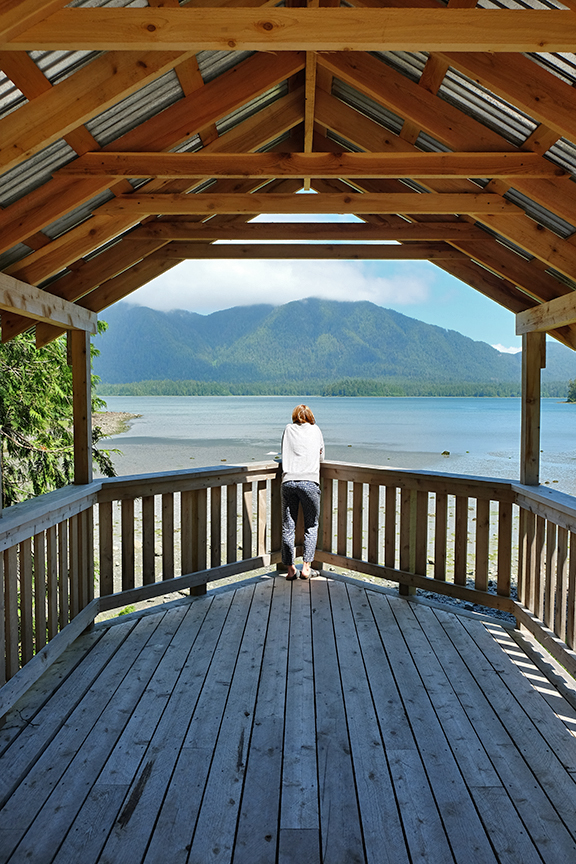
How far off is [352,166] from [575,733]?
10.7 ft

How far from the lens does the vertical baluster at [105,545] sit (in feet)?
13.7

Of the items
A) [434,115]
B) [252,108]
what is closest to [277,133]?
[252,108]

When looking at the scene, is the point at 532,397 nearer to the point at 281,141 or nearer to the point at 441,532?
the point at 441,532

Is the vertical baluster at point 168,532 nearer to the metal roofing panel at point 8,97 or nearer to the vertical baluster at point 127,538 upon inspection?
the vertical baluster at point 127,538

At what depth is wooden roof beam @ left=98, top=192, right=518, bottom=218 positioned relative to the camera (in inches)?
133

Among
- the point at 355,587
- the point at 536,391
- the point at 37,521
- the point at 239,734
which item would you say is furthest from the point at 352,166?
the point at 355,587

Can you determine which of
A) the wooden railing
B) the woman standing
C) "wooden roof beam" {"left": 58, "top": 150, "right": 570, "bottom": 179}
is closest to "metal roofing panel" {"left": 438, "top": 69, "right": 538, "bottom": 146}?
"wooden roof beam" {"left": 58, "top": 150, "right": 570, "bottom": 179}

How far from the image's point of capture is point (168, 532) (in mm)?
4449

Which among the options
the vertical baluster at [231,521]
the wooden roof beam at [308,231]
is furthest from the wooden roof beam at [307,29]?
the vertical baluster at [231,521]

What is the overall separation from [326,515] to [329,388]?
392ft

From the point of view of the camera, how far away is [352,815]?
2.17 m

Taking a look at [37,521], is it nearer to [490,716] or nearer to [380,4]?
[490,716]

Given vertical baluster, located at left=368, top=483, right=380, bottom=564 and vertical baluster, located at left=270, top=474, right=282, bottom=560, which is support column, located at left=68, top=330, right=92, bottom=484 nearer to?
vertical baluster, located at left=270, top=474, right=282, bottom=560

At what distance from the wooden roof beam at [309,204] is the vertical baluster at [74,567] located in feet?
7.00
